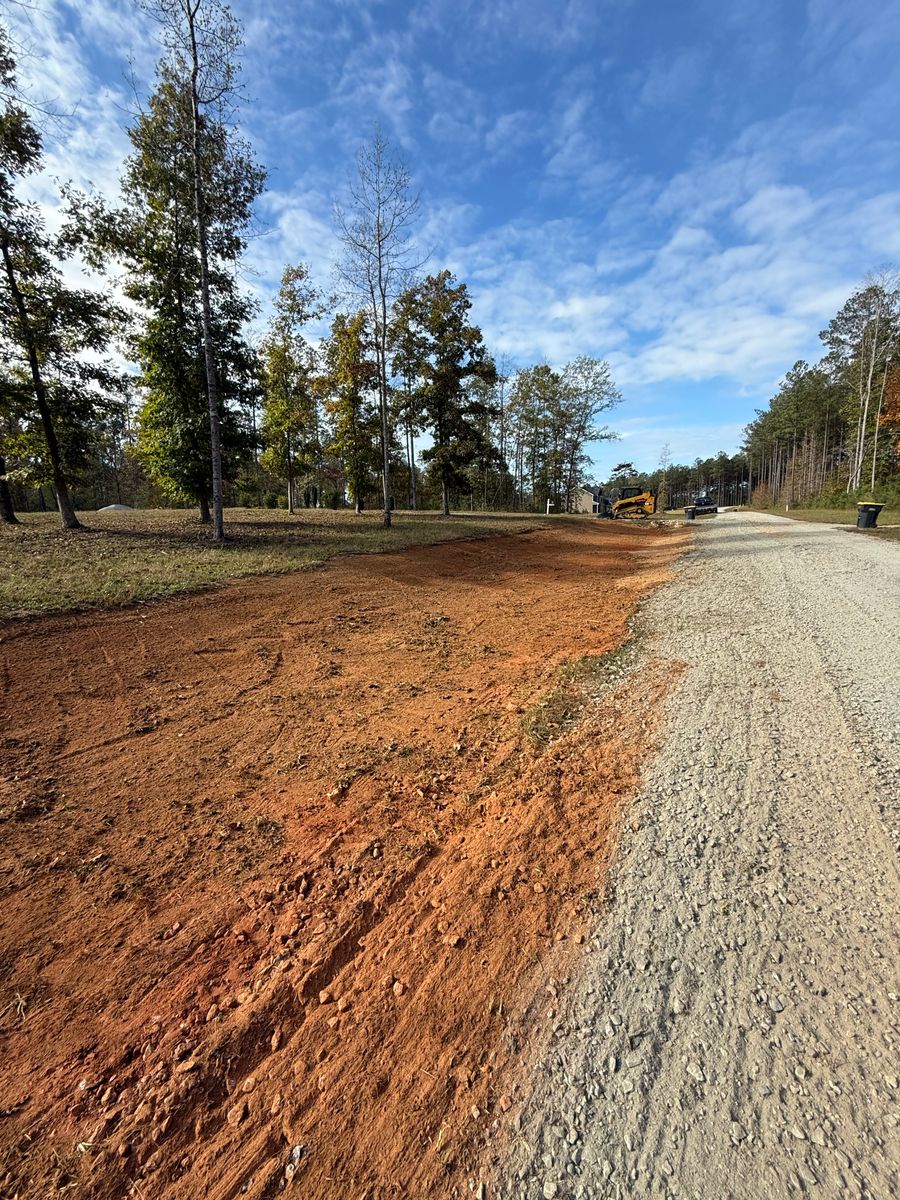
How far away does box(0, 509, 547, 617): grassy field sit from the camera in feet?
23.3

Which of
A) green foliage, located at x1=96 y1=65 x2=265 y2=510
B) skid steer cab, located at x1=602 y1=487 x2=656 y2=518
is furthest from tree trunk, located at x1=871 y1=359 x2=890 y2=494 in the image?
green foliage, located at x1=96 y1=65 x2=265 y2=510

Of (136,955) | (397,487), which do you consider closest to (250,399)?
(136,955)

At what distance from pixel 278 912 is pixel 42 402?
14566 mm

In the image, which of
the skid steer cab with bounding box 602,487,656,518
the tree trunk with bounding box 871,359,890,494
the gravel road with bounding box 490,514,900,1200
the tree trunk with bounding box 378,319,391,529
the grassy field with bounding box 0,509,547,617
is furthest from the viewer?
the skid steer cab with bounding box 602,487,656,518

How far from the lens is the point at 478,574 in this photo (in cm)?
1146

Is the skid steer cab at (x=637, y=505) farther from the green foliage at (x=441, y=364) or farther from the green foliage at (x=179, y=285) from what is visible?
the green foliage at (x=179, y=285)

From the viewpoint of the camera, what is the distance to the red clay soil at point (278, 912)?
4.80 ft

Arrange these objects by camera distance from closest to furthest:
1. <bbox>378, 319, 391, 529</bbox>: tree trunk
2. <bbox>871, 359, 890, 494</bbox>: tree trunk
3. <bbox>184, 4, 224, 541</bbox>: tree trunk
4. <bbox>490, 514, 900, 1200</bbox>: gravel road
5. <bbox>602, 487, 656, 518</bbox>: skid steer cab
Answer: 1. <bbox>490, 514, 900, 1200</bbox>: gravel road
2. <bbox>184, 4, 224, 541</bbox>: tree trunk
3. <bbox>378, 319, 391, 529</bbox>: tree trunk
4. <bbox>871, 359, 890, 494</bbox>: tree trunk
5. <bbox>602, 487, 656, 518</bbox>: skid steer cab

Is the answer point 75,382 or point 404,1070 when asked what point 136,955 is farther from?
point 75,382

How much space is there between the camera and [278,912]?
2268 millimetres

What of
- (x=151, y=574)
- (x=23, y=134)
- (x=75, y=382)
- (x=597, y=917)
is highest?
(x=23, y=134)

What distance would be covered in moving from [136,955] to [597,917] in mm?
2018

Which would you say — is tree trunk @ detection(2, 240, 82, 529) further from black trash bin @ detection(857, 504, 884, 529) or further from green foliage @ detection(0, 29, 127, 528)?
black trash bin @ detection(857, 504, 884, 529)

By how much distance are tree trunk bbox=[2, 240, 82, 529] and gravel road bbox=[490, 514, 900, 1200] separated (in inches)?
Result: 582
